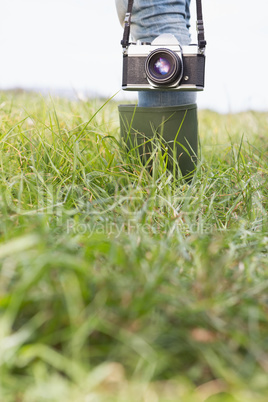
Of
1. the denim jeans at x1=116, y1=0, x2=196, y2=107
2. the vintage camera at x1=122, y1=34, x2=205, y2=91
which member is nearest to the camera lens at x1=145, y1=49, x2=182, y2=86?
the vintage camera at x1=122, y1=34, x2=205, y2=91

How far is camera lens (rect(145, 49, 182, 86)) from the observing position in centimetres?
155

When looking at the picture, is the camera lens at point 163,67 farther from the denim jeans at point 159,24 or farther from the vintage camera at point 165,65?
the denim jeans at point 159,24

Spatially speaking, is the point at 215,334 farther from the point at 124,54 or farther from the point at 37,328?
the point at 124,54

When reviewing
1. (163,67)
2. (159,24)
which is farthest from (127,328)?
(159,24)

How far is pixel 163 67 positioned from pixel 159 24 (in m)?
0.17

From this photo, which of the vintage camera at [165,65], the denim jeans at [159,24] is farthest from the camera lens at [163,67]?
the denim jeans at [159,24]

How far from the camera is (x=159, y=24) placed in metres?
1.61

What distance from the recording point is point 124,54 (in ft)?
5.37

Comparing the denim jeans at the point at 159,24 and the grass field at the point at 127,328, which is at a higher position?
the denim jeans at the point at 159,24

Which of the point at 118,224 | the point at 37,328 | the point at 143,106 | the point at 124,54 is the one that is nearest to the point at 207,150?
the point at 143,106

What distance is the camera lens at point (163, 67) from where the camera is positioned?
1.55 meters

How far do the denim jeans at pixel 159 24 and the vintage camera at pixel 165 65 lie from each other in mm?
65

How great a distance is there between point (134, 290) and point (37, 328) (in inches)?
5.9

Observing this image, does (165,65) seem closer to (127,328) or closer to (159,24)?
(159,24)
